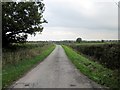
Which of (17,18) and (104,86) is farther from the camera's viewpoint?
(17,18)

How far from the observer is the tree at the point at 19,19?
3781cm

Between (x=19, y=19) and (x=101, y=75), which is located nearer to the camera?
(x=101, y=75)

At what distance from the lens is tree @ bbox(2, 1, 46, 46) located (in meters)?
37.8

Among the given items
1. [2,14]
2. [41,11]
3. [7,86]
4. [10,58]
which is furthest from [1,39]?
[7,86]

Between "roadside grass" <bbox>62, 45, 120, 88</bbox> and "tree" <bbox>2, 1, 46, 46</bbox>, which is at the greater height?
"tree" <bbox>2, 1, 46, 46</bbox>

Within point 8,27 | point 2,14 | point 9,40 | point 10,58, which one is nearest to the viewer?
point 10,58

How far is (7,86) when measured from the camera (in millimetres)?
12844

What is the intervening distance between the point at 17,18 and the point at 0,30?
3578 mm

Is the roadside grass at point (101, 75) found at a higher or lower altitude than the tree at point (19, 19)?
lower

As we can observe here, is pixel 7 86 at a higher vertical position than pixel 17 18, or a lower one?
lower

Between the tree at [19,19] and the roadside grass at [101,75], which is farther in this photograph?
the tree at [19,19]

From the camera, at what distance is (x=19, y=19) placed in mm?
39438

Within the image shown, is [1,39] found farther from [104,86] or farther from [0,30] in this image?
[104,86]

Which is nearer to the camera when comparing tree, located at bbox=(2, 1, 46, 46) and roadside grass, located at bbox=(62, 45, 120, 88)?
roadside grass, located at bbox=(62, 45, 120, 88)
